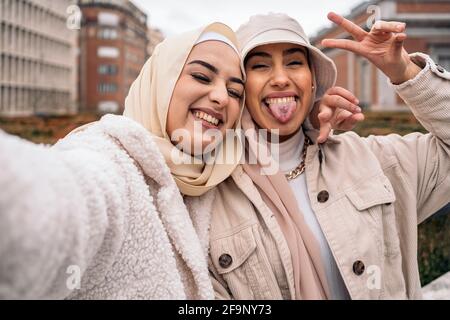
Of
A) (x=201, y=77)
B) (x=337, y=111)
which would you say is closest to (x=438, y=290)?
(x=337, y=111)

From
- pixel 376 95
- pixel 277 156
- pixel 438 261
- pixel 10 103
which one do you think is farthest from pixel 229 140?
pixel 10 103

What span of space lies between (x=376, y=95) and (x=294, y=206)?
20.8 metres

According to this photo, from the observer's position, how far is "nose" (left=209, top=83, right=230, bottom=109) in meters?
1.60

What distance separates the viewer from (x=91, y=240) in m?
1.02

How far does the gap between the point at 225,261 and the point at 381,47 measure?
1.01 meters

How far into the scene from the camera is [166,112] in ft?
5.22

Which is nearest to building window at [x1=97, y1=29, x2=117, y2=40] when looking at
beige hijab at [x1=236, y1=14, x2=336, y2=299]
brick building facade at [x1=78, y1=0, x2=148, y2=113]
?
brick building facade at [x1=78, y1=0, x2=148, y2=113]

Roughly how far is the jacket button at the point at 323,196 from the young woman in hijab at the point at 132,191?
1.12ft

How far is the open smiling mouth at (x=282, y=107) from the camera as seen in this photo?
70.6 inches

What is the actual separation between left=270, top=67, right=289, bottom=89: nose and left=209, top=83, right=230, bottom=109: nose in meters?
0.23

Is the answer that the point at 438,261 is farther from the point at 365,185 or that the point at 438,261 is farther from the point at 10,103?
the point at 10,103

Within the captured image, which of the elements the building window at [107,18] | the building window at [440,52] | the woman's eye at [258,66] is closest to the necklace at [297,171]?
the woman's eye at [258,66]

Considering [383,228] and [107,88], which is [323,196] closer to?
[383,228]

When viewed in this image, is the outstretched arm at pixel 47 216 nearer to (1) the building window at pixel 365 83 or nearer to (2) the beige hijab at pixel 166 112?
(2) the beige hijab at pixel 166 112
